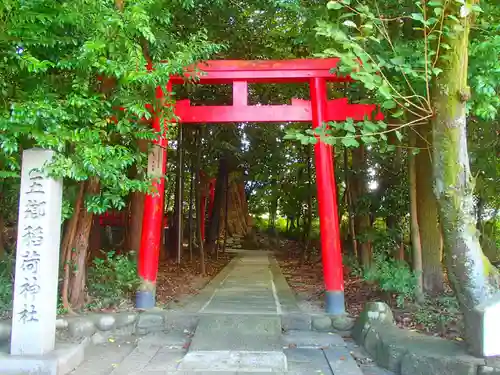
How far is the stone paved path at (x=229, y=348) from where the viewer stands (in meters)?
4.58

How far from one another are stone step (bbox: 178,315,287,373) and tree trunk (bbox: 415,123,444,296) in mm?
2551

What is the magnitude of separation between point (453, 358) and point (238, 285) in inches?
214

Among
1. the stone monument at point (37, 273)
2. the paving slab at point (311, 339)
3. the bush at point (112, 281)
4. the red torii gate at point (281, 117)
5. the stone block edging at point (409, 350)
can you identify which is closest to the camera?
the stone block edging at point (409, 350)

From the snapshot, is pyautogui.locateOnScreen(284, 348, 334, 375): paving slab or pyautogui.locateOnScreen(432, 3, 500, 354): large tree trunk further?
pyautogui.locateOnScreen(284, 348, 334, 375): paving slab

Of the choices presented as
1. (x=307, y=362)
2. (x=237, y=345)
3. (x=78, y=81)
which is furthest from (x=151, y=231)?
(x=307, y=362)

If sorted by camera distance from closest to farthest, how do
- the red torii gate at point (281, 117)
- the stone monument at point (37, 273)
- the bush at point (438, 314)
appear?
1. the stone monument at point (37, 273)
2. the bush at point (438, 314)
3. the red torii gate at point (281, 117)

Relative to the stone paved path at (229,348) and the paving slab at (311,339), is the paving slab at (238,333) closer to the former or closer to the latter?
the stone paved path at (229,348)

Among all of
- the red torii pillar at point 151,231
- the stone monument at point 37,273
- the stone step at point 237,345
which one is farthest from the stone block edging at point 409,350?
the stone monument at point 37,273

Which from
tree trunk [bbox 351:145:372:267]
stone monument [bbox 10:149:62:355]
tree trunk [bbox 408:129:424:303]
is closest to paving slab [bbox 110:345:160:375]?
stone monument [bbox 10:149:62:355]

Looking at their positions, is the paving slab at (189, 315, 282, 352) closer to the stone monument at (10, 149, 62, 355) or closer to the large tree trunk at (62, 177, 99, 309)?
the stone monument at (10, 149, 62, 355)

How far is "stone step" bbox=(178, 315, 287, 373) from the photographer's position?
4.59 meters

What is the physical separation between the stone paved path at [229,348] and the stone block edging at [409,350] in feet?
0.82

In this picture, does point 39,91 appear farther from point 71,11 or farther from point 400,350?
point 400,350

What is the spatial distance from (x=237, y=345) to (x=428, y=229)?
3.55m
